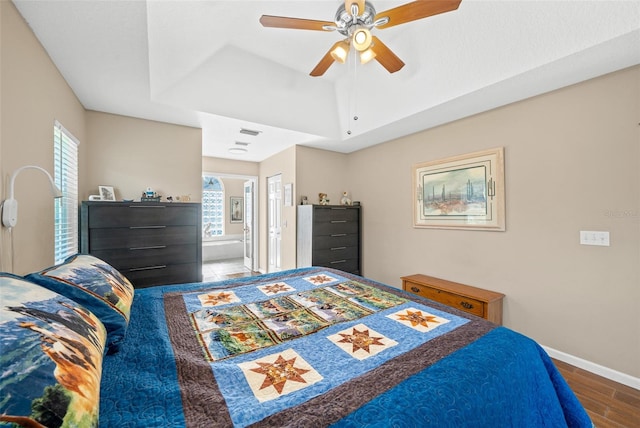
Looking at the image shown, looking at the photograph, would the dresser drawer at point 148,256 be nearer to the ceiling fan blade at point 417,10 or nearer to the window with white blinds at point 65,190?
the window with white blinds at point 65,190

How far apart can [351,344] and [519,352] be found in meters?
0.73

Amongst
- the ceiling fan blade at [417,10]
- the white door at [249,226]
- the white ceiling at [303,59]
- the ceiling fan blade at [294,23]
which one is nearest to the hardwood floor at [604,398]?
the white ceiling at [303,59]

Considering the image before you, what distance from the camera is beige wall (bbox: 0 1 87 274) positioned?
136 cm

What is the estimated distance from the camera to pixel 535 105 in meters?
2.41

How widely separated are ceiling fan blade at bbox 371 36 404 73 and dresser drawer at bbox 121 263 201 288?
2.71 meters

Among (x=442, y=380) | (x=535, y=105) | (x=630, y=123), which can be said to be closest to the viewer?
(x=442, y=380)

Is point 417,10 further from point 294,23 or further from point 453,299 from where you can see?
point 453,299

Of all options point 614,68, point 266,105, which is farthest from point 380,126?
point 614,68

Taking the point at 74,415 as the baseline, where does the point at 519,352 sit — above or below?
below

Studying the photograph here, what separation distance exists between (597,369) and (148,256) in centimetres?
413

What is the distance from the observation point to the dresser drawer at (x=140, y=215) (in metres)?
2.35

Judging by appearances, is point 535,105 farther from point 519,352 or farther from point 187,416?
point 187,416

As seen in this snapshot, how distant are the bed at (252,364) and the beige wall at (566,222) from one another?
139 cm

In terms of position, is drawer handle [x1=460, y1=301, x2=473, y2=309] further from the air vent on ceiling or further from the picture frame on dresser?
the picture frame on dresser
